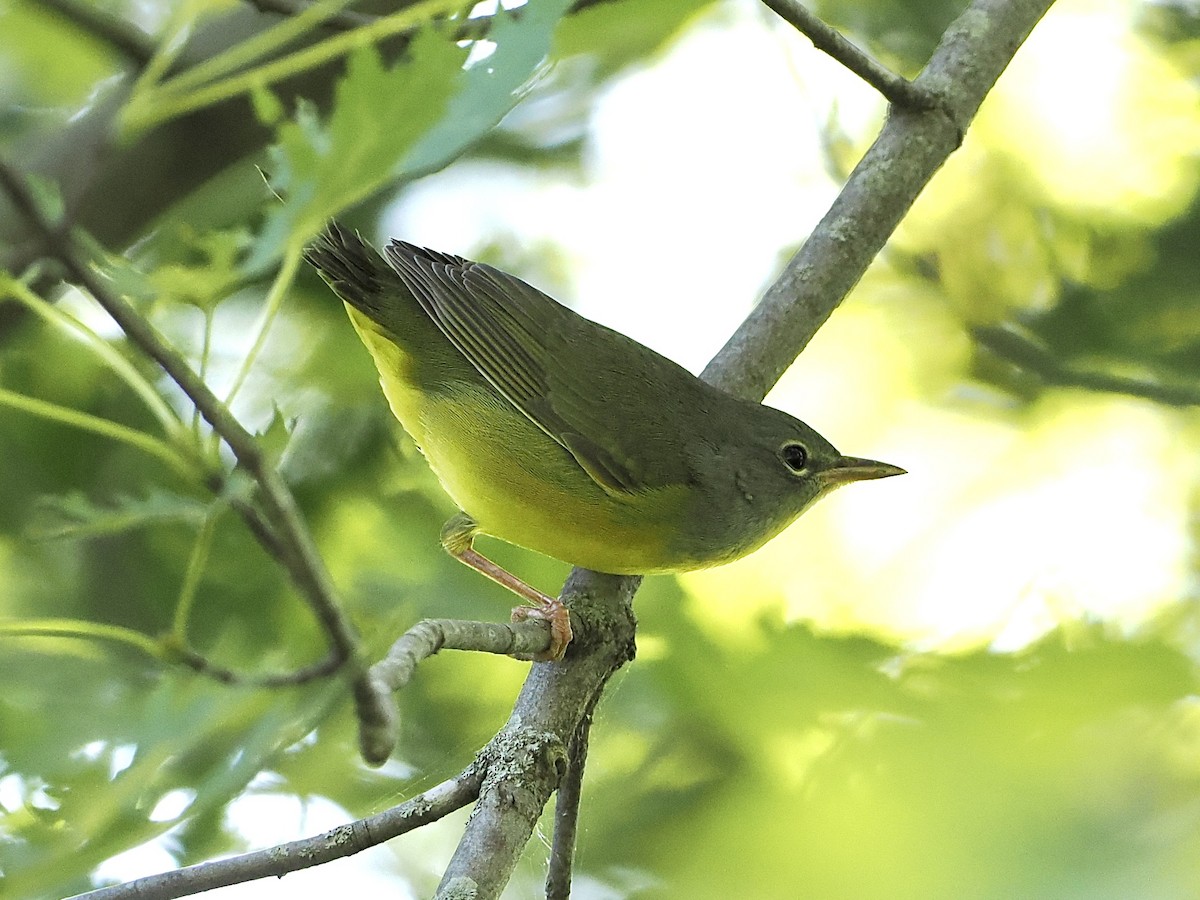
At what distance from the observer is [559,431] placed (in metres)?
3.50

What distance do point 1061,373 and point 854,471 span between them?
110 cm

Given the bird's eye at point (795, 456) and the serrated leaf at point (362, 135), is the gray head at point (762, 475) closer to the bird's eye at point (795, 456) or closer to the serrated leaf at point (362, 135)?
the bird's eye at point (795, 456)

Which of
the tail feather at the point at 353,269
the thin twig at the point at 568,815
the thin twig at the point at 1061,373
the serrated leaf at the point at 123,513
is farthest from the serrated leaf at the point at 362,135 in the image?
the thin twig at the point at 1061,373

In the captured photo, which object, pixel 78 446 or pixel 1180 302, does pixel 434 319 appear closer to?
pixel 78 446

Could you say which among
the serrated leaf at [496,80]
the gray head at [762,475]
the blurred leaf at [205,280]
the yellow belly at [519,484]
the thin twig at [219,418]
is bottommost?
the thin twig at [219,418]

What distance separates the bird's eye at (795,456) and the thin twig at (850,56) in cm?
106

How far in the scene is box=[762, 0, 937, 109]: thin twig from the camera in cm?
270

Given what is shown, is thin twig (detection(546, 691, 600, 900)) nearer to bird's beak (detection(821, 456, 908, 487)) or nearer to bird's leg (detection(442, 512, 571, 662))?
bird's leg (detection(442, 512, 571, 662))

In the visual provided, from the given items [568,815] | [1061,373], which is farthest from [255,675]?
[1061,373]

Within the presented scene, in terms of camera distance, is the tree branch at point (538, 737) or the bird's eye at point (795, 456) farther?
the bird's eye at point (795, 456)

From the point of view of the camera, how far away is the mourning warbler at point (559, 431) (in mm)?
3299

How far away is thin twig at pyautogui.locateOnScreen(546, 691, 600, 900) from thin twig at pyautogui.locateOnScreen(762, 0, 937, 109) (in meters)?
1.60

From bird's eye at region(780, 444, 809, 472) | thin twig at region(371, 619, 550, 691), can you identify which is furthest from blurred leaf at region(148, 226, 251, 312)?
bird's eye at region(780, 444, 809, 472)

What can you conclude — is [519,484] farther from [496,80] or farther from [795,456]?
[496,80]
